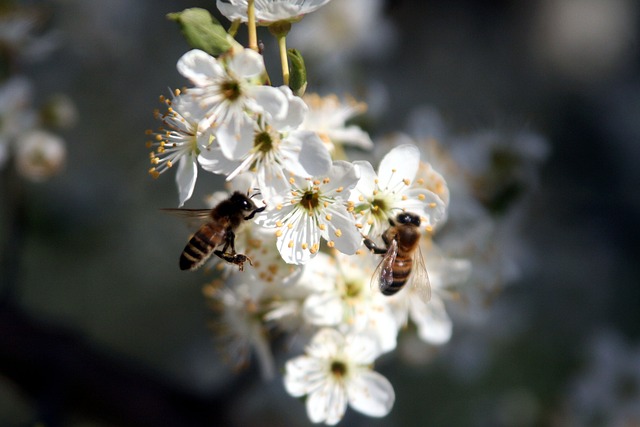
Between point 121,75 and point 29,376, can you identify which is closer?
point 29,376

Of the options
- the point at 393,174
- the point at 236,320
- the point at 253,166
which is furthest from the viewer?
the point at 236,320

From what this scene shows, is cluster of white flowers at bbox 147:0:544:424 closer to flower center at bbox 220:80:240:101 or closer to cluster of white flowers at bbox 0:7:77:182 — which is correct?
flower center at bbox 220:80:240:101

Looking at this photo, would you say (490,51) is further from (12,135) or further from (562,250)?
(12,135)

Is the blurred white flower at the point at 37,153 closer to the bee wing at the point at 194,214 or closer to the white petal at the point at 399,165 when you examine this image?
the bee wing at the point at 194,214

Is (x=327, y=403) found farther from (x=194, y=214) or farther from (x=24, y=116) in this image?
(x=24, y=116)

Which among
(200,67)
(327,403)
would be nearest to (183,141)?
(200,67)

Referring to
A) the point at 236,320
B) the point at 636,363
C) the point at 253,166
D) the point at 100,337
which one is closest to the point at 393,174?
the point at 253,166

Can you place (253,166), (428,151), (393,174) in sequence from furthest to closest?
(428,151) → (393,174) → (253,166)

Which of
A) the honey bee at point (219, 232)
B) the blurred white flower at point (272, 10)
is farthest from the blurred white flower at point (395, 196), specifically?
the blurred white flower at point (272, 10)
